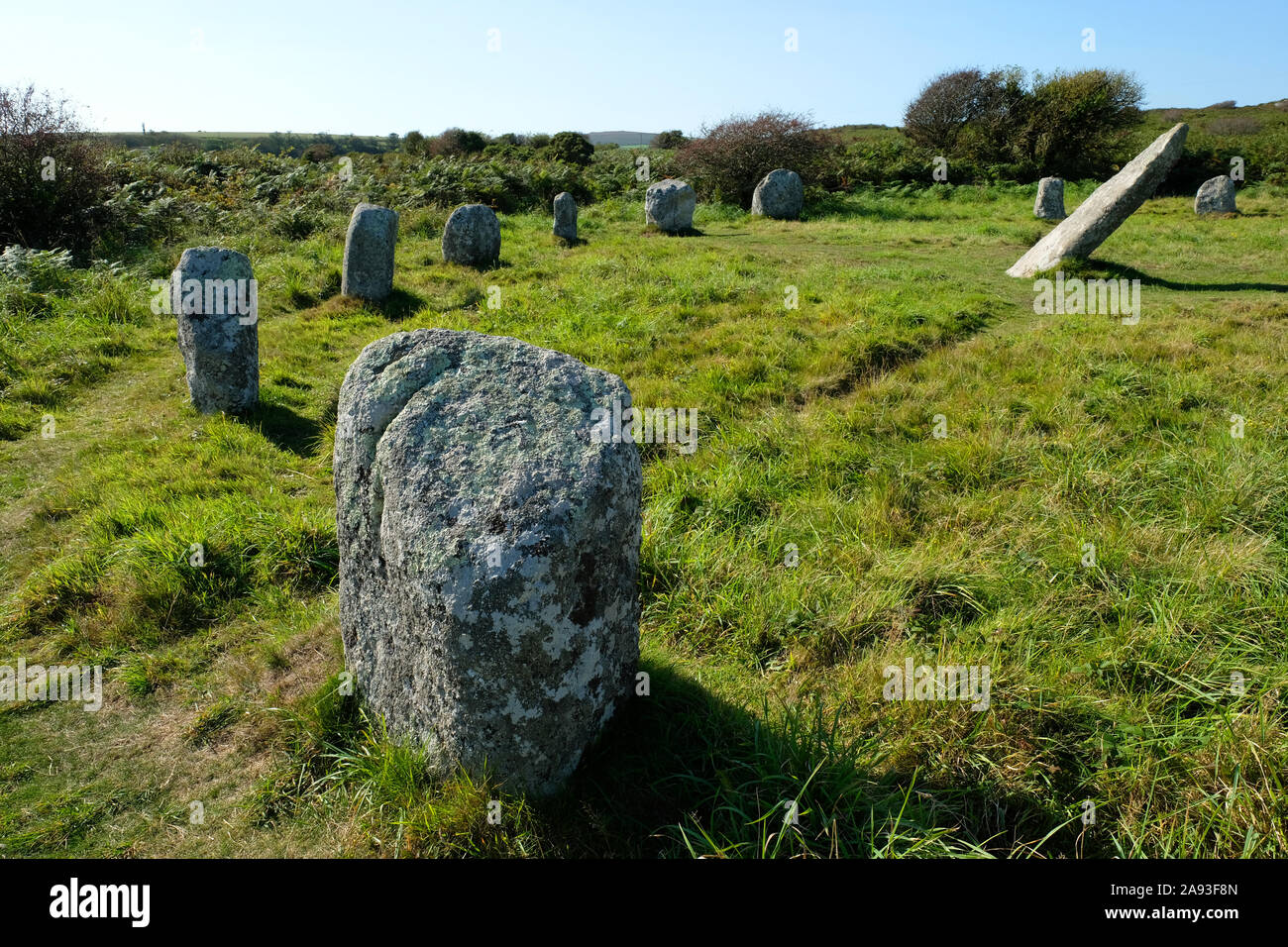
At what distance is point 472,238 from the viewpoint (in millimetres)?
13727

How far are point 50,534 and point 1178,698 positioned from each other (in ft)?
24.0

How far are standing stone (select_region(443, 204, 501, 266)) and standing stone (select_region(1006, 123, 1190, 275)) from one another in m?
9.10

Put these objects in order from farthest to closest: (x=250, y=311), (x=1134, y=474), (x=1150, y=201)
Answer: (x=1150, y=201), (x=250, y=311), (x=1134, y=474)

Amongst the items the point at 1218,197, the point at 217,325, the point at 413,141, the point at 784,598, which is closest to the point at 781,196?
the point at 1218,197

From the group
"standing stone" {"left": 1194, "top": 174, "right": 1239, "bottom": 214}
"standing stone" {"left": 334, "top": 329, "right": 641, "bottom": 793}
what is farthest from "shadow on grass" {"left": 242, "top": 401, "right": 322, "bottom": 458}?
"standing stone" {"left": 1194, "top": 174, "right": 1239, "bottom": 214}

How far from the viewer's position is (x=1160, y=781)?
9.93 feet

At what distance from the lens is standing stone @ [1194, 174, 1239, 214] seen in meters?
18.4

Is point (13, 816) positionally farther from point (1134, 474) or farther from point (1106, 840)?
point (1134, 474)

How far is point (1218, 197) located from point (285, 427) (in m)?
21.9

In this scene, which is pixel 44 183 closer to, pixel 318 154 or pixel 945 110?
pixel 318 154

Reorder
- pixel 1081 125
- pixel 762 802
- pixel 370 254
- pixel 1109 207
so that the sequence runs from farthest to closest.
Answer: pixel 1081 125, pixel 370 254, pixel 1109 207, pixel 762 802

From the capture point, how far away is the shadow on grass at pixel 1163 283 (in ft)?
35.8

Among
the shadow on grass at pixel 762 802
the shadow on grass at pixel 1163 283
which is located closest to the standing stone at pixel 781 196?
the shadow on grass at pixel 1163 283
